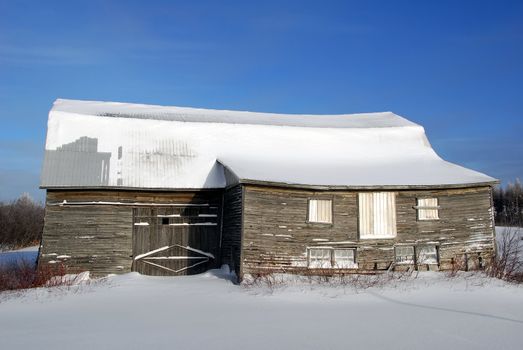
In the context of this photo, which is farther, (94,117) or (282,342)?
(94,117)

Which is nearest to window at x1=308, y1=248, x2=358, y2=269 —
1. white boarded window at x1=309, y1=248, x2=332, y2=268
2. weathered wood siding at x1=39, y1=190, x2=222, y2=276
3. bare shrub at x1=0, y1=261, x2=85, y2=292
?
white boarded window at x1=309, y1=248, x2=332, y2=268

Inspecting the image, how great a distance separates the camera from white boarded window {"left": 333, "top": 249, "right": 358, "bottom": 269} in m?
18.4

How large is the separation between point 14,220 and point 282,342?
45.0 metres

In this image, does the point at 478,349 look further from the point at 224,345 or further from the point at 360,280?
the point at 360,280

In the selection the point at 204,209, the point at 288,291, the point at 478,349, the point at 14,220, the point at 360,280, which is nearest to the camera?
the point at 478,349

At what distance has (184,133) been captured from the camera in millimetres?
21375

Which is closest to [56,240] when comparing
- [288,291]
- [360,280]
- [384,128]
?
[288,291]

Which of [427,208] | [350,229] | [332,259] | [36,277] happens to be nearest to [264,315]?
[332,259]

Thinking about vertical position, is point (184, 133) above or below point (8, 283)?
above

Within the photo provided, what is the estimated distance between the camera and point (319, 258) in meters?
18.2

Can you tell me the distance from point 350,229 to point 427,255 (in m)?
3.42

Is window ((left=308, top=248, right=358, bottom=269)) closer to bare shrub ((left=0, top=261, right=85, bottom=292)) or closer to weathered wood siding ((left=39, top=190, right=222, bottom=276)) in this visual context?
weathered wood siding ((left=39, top=190, right=222, bottom=276))

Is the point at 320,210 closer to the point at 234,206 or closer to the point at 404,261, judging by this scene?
the point at 234,206

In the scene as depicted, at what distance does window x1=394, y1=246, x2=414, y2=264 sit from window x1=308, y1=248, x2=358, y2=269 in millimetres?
1821
